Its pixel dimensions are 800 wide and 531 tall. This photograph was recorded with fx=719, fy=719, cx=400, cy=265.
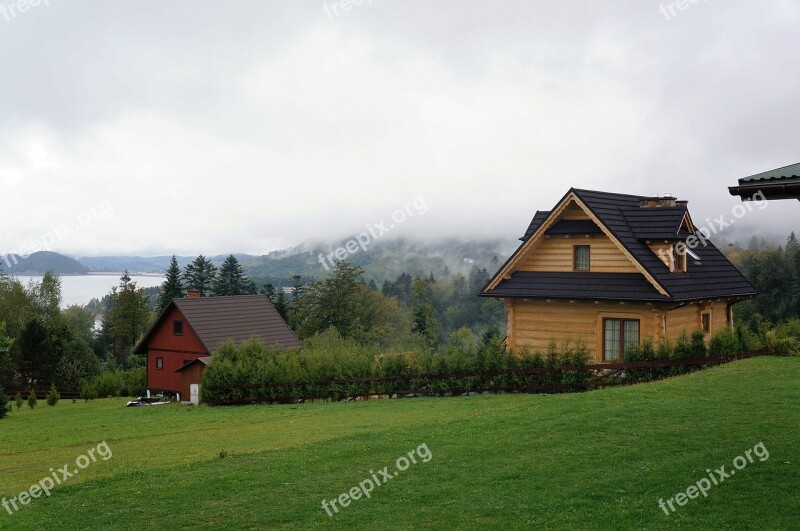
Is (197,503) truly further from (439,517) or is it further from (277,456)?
(439,517)

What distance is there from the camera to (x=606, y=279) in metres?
25.9

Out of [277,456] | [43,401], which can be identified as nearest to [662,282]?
[277,456]

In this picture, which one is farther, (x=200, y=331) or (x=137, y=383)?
(x=137, y=383)

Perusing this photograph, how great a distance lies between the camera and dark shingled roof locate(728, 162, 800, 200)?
8938mm

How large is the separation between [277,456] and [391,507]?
4.26m

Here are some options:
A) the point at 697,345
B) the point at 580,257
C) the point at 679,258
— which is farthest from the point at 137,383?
the point at 697,345

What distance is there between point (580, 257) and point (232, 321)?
24923 mm

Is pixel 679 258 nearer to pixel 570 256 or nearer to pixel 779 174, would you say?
pixel 570 256

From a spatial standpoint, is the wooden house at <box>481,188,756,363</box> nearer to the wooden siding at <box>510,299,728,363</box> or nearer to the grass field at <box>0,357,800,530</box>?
the wooden siding at <box>510,299,728,363</box>

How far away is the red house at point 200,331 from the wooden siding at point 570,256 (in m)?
19.9

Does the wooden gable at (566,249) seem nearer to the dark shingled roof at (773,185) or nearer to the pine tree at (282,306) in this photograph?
the dark shingled roof at (773,185)

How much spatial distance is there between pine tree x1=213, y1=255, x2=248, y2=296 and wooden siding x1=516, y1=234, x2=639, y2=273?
63.4 metres

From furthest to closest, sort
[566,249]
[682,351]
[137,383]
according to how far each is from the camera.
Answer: [137,383] < [566,249] < [682,351]

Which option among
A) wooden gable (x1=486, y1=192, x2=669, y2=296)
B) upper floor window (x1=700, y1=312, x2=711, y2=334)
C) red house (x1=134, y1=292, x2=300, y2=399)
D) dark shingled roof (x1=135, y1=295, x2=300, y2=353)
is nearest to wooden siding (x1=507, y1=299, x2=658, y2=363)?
wooden gable (x1=486, y1=192, x2=669, y2=296)
